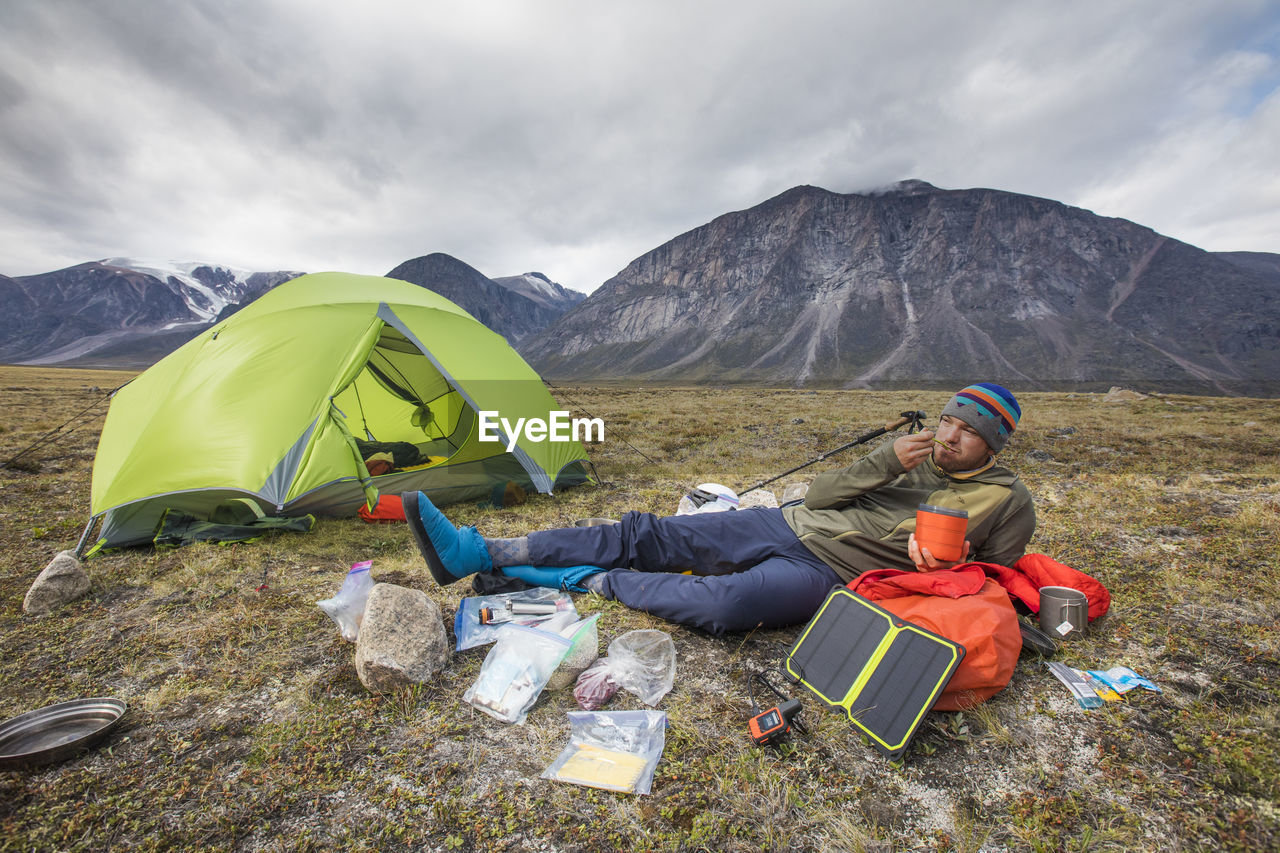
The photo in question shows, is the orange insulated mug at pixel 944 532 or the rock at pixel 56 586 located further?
the rock at pixel 56 586

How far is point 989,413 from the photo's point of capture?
152 inches

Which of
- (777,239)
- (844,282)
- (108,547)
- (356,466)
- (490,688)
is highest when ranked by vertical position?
(777,239)

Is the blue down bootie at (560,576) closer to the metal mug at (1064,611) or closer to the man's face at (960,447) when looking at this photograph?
the man's face at (960,447)

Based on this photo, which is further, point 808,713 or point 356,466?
point 356,466

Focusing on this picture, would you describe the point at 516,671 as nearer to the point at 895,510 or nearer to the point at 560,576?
the point at 560,576

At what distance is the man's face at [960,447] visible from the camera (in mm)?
3889

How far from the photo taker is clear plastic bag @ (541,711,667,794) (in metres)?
2.59

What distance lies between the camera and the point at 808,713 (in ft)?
10.2

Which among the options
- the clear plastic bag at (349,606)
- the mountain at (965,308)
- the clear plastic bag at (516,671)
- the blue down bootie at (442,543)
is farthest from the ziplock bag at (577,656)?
the mountain at (965,308)

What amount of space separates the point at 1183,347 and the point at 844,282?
3672 inches

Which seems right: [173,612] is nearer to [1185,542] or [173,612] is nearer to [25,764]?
[25,764]

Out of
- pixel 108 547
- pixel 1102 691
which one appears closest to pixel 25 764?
pixel 108 547

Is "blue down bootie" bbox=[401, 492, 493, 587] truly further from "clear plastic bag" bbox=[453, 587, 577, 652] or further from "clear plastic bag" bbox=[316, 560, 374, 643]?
"clear plastic bag" bbox=[316, 560, 374, 643]

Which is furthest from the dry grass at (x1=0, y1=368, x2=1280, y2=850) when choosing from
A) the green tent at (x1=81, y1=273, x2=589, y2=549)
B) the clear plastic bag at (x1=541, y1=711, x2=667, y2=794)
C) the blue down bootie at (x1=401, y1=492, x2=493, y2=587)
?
the green tent at (x1=81, y1=273, x2=589, y2=549)
